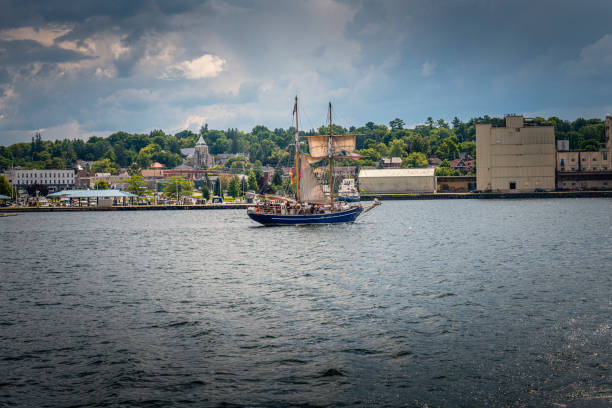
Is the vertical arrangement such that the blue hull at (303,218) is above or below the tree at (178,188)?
below

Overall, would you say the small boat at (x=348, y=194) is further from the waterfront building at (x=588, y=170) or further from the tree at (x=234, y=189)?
the waterfront building at (x=588, y=170)

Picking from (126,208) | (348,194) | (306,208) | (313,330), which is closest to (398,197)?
(348,194)

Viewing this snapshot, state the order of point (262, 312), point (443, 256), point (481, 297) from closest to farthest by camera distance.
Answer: point (262, 312) → point (481, 297) → point (443, 256)

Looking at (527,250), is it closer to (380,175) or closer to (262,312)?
(262,312)

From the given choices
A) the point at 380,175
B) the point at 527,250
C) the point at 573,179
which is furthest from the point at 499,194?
the point at 527,250

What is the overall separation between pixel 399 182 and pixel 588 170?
183 feet

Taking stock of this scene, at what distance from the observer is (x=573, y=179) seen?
162m

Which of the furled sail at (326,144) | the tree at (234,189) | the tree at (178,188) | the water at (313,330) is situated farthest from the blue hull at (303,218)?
the tree at (234,189)

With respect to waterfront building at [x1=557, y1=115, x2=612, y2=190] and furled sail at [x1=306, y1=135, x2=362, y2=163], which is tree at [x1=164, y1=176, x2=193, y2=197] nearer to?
furled sail at [x1=306, y1=135, x2=362, y2=163]

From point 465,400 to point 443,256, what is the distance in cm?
2825

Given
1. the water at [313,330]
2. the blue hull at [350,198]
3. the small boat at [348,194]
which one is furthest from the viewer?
the small boat at [348,194]

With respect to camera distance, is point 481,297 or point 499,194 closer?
point 481,297

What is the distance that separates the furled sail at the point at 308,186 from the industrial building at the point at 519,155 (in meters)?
100

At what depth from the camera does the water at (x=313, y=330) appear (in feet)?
48.4
